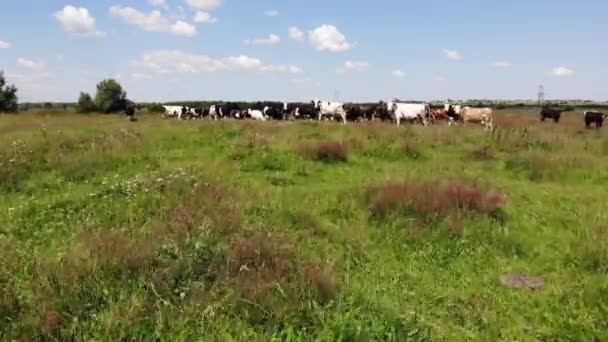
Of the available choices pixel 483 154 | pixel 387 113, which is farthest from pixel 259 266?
pixel 387 113

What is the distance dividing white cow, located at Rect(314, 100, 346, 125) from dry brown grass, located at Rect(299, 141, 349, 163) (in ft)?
63.7

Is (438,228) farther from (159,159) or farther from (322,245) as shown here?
(159,159)

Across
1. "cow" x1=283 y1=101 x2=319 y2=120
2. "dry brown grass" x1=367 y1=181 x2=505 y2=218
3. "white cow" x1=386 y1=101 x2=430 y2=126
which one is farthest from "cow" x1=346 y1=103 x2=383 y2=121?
"dry brown grass" x1=367 y1=181 x2=505 y2=218

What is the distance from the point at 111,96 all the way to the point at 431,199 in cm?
8281

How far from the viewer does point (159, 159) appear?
14.4 meters

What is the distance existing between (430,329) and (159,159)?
1016 centimetres

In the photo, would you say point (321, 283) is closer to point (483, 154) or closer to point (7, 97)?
point (483, 154)

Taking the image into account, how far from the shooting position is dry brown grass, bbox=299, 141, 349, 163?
15344 mm

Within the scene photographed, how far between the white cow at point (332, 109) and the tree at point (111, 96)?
53.2 m

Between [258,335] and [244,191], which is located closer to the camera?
[258,335]

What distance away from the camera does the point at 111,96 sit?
85500 millimetres

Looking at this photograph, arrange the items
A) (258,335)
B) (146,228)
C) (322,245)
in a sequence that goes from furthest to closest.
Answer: (322,245) → (146,228) → (258,335)

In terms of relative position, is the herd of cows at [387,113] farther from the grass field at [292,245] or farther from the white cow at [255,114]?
the grass field at [292,245]

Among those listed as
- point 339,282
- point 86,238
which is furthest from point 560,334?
point 86,238
